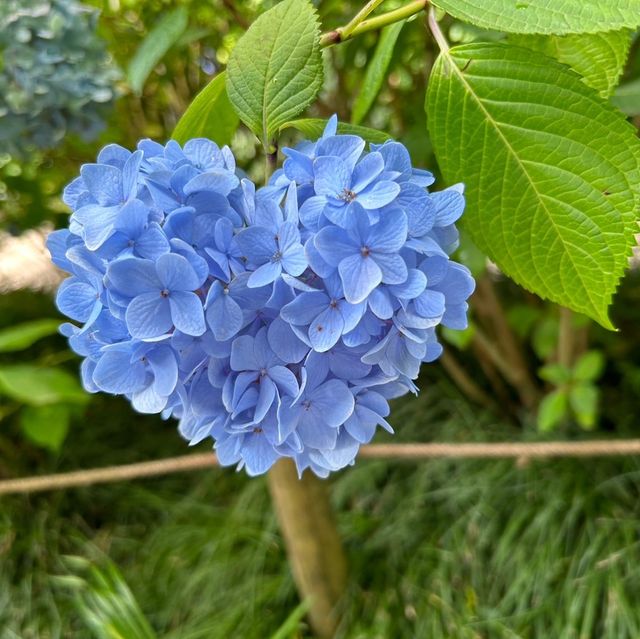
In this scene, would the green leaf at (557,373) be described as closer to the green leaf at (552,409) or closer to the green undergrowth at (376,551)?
the green leaf at (552,409)

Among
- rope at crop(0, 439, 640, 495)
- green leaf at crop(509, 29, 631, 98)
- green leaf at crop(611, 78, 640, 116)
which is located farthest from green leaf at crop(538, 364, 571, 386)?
green leaf at crop(509, 29, 631, 98)

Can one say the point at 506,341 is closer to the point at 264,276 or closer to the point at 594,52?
the point at 594,52

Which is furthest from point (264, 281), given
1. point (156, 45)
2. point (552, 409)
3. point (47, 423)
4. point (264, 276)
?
point (47, 423)

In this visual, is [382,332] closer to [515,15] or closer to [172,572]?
[515,15]

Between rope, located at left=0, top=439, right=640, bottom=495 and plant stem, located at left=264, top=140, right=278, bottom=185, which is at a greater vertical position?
plant stem, located at left=264, top=140, right=278, bottom=185

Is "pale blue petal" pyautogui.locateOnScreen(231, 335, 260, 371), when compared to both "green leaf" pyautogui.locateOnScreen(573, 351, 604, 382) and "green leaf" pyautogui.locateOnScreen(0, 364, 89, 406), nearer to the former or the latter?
"green leaf" pyautogui.locateOnScreen(0, 364, 89, 406)

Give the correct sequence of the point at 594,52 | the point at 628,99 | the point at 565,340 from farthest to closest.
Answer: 1. the point at 565,340
2. the point at 628,99
3. the point at 594,52

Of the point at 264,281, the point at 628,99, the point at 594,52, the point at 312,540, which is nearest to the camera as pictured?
the point at 264,281
